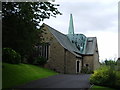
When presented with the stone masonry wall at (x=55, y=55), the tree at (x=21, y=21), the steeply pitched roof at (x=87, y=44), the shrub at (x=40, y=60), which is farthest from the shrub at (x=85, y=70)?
the tree at (x=21, y=21)

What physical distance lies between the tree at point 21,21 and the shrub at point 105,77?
22.5ft

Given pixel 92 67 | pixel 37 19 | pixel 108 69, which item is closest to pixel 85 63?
pixel 92 67

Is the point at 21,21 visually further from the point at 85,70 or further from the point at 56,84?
the point at 85,70

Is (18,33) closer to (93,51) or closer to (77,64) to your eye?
(77,64)

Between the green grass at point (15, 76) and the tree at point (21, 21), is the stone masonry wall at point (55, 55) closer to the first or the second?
the green grass at point (15, 76)

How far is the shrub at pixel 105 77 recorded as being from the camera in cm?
2028

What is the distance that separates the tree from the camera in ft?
51.3

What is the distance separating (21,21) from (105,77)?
878cm

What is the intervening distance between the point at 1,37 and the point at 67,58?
82.1ft

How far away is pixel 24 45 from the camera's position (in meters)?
17.1

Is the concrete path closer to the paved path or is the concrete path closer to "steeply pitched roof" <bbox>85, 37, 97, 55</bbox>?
the paved path

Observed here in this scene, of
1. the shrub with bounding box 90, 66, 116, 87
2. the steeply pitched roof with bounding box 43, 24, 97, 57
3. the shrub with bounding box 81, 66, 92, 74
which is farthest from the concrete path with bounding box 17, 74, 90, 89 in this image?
the steeply pitched roof with bounding box 43, 24, 97, 57

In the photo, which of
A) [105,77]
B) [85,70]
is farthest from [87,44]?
[105,77]

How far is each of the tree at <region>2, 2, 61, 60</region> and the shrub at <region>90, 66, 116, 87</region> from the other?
6857 millimetres
